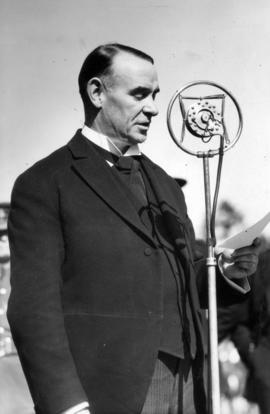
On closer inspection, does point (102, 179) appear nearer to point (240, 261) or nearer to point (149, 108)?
point (149, 108)

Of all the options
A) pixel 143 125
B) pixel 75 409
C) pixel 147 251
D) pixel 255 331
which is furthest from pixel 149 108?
pixel 255 331

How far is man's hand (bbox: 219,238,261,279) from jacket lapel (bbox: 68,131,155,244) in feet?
0.75

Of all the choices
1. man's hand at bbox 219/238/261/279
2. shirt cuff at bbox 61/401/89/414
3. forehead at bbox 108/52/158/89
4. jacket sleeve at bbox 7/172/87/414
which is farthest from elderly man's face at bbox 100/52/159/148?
shirt cuff at bbox 61/401/89/414

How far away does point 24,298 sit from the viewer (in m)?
1.95

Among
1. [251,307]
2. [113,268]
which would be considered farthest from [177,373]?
[251,307]

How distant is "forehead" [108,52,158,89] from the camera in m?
2.19

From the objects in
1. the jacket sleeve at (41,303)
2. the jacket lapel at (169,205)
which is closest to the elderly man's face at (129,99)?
the jacket lapel at (169,205)

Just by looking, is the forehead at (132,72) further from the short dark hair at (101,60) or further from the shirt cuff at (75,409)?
the shirt cuff at (75,409)

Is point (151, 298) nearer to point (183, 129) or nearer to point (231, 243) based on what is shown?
point (231, 243)

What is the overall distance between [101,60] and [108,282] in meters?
0.68

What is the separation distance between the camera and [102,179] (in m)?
2.10

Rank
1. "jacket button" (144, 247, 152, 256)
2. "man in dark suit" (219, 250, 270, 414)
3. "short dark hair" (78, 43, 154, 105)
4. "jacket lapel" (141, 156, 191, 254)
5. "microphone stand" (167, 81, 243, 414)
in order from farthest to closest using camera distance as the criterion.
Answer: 1. "man in dark suit" (219, 250, 270, 414)
2. "short dark hair" (78, 43, 154, 105)
3. "jacket lapel" (141, 156, 191, 254)
4. "jacket button" (144, 247, 152, 256)
5. "microphone stand" (167, 81, 243, 414)

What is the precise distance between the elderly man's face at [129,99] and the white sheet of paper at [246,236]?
408 millimetres

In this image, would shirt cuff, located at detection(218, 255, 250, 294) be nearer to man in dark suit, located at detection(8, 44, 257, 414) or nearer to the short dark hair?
man in dark suit, located at detection(8, 44, 257, 414)
